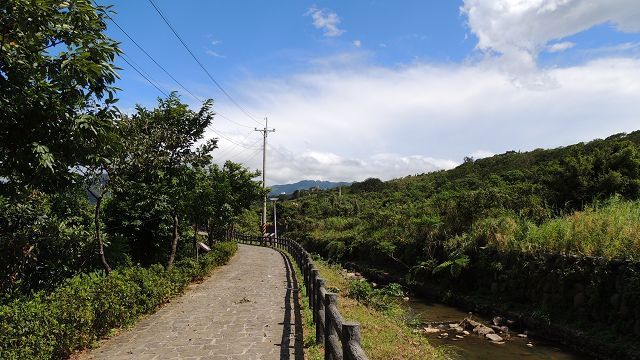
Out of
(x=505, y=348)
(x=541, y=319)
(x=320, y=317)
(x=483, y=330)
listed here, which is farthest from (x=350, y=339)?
(x=541, y=319)

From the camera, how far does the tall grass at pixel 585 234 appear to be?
1122 cm

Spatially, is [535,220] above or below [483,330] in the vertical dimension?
above

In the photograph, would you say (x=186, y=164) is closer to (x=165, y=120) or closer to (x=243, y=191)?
(x=165, y=120)

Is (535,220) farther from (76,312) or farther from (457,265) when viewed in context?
(76,312)

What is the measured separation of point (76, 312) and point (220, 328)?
2884mm

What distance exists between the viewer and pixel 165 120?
44.6ft

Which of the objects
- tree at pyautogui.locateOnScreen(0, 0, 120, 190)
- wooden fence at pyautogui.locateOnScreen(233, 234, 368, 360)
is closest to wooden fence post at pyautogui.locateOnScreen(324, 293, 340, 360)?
wooden fence at pyautogui.locateOnScreen(233, 234, 368, 360)

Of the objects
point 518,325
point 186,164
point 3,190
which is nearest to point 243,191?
point 186,164

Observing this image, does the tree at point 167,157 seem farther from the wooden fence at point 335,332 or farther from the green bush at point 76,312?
the wooden fence at point 335,332

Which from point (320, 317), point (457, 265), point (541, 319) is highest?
point (457, 265)

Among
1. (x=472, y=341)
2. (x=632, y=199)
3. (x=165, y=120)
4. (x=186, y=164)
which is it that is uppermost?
(x=165, y=120)

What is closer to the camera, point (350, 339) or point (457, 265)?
point (350, 339)

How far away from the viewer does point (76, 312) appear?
23.3 feet

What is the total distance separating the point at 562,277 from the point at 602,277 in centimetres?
121
